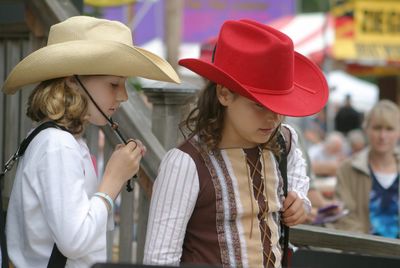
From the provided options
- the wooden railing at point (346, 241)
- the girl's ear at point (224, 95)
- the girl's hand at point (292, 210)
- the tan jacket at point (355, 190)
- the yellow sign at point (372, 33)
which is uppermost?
the girl's ear at point (224, 95)

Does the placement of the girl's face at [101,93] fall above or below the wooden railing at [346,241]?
above

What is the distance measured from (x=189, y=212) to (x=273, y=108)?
0.47 meters

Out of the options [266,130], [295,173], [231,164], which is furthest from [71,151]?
[295,173]

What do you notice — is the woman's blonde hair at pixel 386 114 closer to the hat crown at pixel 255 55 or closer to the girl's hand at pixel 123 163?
the hat crown at pixel 255 55

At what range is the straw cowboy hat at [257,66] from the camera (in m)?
2.96

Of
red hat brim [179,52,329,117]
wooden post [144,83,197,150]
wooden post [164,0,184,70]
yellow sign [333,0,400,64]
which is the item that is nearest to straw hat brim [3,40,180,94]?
red hat brim [179,52,329,117]

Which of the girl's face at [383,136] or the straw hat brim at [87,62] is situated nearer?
the straw hat brim at [87,62]

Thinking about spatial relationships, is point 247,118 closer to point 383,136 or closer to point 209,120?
point 209,120

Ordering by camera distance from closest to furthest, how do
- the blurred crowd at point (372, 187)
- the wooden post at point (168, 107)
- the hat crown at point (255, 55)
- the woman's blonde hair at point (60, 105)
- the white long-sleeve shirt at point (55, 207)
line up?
the white long-sleeve shirt at point (55, 207) → the woman's blonde hair at point (60, 105) → the hat crown at point (255, 55) → the wooden post at point (168, 107) → the blurred crowd at point (372, 187)

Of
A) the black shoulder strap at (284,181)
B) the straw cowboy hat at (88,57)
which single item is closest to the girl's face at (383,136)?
the black shoulder strap at (284,181)

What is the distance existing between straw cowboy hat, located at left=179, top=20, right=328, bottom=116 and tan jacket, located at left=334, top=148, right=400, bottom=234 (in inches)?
130

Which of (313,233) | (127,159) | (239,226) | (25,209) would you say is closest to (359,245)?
(313,233)

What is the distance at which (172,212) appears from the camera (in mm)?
2914

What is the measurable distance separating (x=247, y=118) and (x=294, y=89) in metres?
0.25
